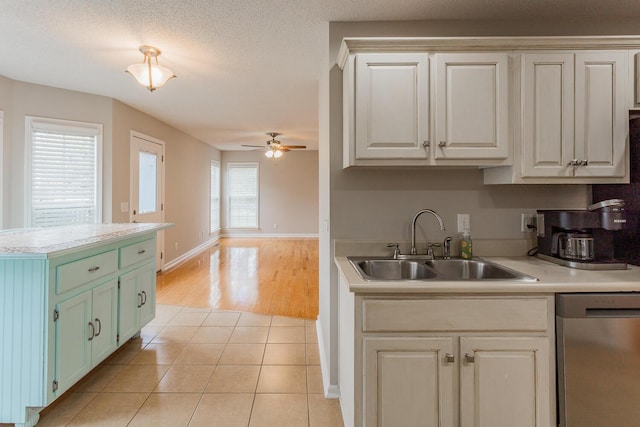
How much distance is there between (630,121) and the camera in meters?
2.01

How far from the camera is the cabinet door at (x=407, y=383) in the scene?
1588 mm

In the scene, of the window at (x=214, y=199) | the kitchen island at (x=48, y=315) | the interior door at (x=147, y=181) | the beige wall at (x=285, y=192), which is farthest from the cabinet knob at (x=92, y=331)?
the beige wall at (x=285, y=192)

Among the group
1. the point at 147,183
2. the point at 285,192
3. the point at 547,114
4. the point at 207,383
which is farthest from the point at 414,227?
the point at 285,192

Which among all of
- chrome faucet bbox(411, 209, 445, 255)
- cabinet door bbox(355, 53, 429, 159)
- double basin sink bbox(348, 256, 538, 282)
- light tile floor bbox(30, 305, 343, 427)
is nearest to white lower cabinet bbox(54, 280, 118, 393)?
light tile floor bbox(30, 305, 343, 427)

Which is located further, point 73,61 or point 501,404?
point 73,61

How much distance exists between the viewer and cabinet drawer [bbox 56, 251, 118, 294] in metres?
2.02

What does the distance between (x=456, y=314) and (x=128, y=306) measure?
243 centimetres

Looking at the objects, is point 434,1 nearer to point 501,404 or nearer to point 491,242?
point 491,242

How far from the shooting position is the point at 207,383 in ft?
8.02

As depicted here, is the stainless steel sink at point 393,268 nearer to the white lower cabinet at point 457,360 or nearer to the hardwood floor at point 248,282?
the white lower cabinet at point 457,360

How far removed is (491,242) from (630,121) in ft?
3.28

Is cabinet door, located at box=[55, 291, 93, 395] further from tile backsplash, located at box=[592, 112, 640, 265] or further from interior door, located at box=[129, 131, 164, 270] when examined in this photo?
tile backsplash, located at box=[592, 112, 640, 265]

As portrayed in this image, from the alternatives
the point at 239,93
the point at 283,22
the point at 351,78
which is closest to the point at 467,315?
the point at 351,78

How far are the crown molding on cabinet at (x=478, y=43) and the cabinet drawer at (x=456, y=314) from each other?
1.33 meters
